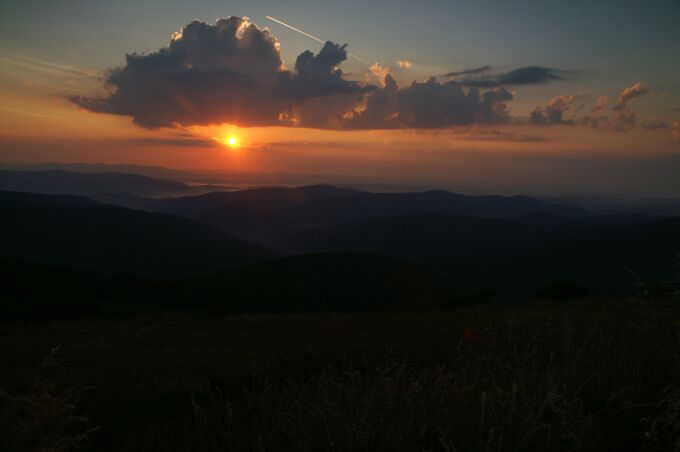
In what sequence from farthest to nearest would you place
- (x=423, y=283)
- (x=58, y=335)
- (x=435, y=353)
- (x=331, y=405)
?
(x=423, y=283) → (x=58, y=335) → (x=435, y=353) → (x=331, y=405)

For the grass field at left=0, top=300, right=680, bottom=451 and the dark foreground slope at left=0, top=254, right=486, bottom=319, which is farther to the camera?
the dark foreground slope at left=0, top=254, right=486, bottom=319

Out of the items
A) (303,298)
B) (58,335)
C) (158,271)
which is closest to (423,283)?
(303,298)

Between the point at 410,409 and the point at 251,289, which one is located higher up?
the point at 410,409

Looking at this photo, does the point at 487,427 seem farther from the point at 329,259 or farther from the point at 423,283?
the point at 329,259

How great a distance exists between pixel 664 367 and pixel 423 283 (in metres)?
95.9

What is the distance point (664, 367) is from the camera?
3.77 m

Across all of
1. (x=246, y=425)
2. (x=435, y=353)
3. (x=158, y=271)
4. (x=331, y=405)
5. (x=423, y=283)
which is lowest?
(x=158, y=271)

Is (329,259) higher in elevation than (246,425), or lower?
lower

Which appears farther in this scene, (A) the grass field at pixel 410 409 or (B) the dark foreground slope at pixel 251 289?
(B) the dark foreground slope at pixel 251 289

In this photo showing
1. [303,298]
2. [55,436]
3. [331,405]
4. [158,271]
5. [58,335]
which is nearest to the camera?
[55,436]

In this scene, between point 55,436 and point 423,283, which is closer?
point 55,436

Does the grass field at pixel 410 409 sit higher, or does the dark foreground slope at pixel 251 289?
the grass field at pixel 410 409

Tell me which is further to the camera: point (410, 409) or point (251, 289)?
point (251, 289)

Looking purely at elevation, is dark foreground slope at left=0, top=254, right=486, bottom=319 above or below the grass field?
below
